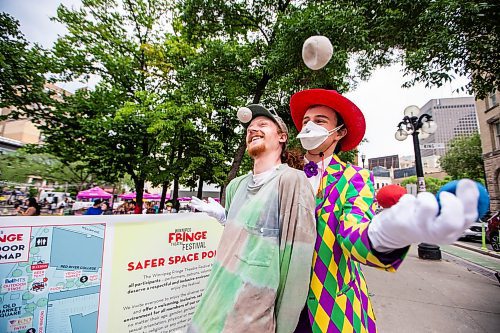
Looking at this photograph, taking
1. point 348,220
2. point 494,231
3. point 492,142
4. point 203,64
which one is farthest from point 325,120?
point 492,142

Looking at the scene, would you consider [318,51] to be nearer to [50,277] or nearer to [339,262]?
[339,262]

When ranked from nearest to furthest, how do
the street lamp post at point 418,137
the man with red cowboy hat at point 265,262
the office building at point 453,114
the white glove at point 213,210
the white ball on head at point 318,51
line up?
the man with red cowboy hat at point 265,262 → the white ball on head at point 318,51 → the white glove at point 213,210 → the street lamp post at point 418,137 → the office building at point 453,114

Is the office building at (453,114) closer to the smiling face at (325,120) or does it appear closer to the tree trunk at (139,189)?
the tree trunk at (139,189)

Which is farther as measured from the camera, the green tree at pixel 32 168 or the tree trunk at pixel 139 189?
the green tree at pixel 32 168

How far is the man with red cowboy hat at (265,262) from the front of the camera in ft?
3.49

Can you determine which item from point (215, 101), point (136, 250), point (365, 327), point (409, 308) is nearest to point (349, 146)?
point (365, 327)

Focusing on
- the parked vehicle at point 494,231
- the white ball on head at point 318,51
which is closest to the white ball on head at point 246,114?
the white ball on head at point 318,51

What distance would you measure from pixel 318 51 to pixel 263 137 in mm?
565

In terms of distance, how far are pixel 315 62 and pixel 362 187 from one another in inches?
27.7

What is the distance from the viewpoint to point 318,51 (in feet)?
4.24

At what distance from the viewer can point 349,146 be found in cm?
166

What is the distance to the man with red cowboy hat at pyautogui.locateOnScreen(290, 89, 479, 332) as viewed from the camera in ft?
2.18

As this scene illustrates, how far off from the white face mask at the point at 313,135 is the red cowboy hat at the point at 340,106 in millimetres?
184

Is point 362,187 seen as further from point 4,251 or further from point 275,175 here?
point 4,251
